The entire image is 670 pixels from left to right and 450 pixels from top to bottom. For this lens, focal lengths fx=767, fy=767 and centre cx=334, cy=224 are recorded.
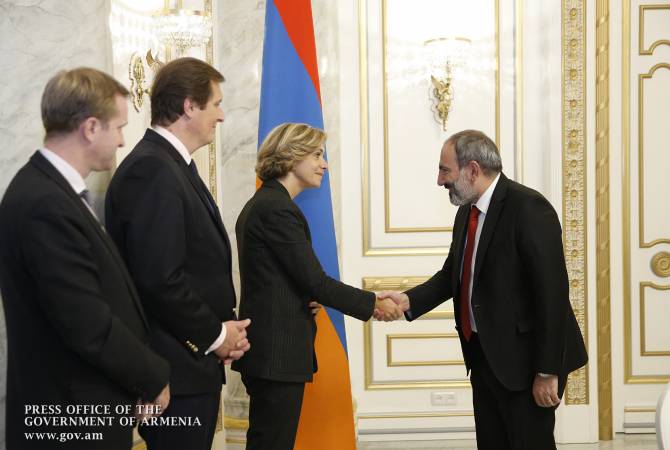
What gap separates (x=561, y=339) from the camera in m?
2.39

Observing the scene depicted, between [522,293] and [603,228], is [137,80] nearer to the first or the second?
[522,293]

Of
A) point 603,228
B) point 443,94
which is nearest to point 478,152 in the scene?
point 443,94

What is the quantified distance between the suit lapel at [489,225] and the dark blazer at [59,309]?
119cm

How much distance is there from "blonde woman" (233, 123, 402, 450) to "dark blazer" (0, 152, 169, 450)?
0.88 metres

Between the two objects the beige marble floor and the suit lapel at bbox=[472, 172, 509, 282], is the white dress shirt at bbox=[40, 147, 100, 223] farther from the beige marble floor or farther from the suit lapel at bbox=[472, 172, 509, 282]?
the beige marble floor

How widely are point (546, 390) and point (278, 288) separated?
36.6 inches

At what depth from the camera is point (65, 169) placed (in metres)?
1.65

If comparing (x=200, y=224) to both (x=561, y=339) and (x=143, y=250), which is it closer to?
(x=143, y=250)

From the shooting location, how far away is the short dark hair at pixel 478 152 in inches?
102

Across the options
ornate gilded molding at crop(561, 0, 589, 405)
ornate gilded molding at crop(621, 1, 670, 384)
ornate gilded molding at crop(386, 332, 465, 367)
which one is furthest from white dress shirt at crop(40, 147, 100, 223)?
ornate gilded molding at crop(621, 1, 670, 384)

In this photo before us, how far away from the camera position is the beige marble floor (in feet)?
14.2

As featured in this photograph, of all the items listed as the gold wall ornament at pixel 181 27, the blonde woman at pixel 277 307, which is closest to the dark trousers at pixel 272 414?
the blonde woman at pixel 277 307

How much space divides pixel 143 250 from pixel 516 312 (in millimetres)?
1207

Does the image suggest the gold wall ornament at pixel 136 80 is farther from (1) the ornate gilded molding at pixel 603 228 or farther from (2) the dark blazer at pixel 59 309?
(1) the ornate gilded molding at pixel 603 228
